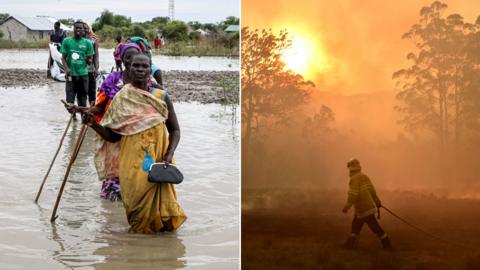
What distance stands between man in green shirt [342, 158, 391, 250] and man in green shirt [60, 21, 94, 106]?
7739 millimetres

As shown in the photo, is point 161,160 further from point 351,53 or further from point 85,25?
point 85,25

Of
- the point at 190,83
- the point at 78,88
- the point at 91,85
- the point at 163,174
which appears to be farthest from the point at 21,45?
the point at 163,174

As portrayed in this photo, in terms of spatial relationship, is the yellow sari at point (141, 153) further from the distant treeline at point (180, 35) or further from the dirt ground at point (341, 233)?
the distant treeline at point (180, 35)

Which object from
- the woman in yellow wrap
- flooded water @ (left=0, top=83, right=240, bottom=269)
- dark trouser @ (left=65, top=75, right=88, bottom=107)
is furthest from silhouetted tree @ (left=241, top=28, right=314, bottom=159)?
dark trouser @ (left=65, top=75, right=88, bottom=107)

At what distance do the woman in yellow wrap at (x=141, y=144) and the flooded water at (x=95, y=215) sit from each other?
14 cm

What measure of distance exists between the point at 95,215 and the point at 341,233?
3.52 metres

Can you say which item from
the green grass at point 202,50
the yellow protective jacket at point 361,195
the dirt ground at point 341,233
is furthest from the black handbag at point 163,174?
the green grass at point 202,50

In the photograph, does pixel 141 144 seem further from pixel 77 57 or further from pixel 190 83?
pixel 190 83

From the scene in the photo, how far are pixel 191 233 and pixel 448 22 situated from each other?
10.4ft

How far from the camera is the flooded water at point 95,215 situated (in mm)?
4098

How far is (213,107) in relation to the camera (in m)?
12.7

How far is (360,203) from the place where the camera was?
67.1 inches

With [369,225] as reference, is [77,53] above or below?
above

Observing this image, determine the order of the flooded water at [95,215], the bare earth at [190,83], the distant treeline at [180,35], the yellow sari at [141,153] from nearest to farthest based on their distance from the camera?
1. the flooded water at [95,215]
2. the yellow sari at [141,153]
3. the bare earth at [190,83]
4. the distant treeline at [180,35]
